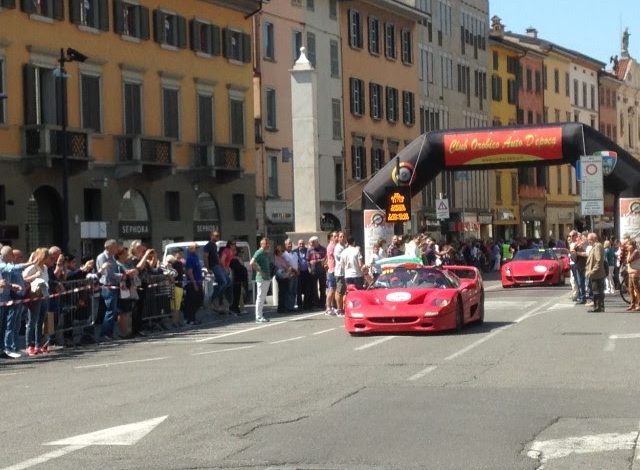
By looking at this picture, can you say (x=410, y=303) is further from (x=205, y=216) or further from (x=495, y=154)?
(x=205, y=216)

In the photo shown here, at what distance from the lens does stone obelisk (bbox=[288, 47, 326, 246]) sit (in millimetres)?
48562

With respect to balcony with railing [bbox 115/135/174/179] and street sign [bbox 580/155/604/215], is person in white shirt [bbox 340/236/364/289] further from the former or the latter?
balcony with railing [bbox 115/135/174/179]

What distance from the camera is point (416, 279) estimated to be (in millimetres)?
27719

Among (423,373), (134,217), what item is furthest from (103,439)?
(134,217)

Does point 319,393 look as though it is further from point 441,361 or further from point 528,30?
point 528,30

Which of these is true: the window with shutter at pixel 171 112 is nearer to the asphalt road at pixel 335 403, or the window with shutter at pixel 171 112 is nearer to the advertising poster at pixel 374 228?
the advertising poster at pixel 374 228

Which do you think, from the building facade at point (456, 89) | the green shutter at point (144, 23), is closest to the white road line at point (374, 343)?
the green shutter at point (144, 23)

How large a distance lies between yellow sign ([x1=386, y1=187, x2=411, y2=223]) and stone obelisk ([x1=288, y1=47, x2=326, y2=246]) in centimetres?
483

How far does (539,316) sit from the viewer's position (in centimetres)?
3253

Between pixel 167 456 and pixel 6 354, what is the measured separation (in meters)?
13.0

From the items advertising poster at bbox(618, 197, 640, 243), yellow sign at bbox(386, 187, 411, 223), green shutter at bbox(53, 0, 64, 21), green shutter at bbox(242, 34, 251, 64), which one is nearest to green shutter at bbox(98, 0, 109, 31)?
green shutter at bbox(53, 0, 64, 21)

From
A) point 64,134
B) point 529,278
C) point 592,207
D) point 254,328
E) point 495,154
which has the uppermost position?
point 64,134

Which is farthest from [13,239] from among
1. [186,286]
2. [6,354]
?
[6,354]

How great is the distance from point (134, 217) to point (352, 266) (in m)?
18.2
